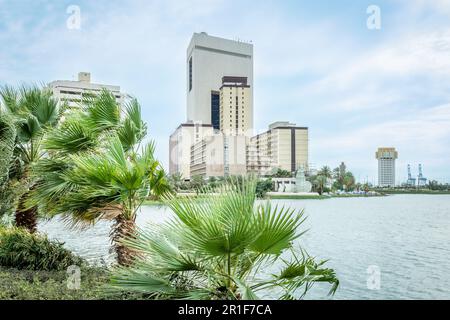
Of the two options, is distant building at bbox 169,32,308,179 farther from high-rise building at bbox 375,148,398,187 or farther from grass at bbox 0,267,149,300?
grass at bbox 0,267,149,300

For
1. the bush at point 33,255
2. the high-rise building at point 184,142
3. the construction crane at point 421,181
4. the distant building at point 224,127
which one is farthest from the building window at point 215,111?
the construction crane at point 421,181

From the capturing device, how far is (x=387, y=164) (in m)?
4.18

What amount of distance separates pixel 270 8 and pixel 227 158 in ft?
5.84

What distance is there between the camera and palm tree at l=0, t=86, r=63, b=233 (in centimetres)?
418

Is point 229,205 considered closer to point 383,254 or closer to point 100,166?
point 100,166

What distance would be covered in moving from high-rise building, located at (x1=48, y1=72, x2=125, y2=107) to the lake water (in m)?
1.36

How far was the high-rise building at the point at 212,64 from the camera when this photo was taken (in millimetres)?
4246

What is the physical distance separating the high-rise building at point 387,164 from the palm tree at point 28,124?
3.60 metres

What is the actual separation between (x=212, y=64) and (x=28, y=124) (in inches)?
82.9

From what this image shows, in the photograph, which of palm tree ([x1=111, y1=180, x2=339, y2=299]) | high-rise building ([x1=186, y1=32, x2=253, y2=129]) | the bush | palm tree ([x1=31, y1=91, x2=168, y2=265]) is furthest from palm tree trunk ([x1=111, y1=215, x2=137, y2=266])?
high-rise building ([x1=186, y1=32, x2=253, y2=129])

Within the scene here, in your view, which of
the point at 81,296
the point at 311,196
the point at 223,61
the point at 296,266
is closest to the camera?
the point at 296,266

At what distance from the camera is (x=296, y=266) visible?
1826 millimetres
